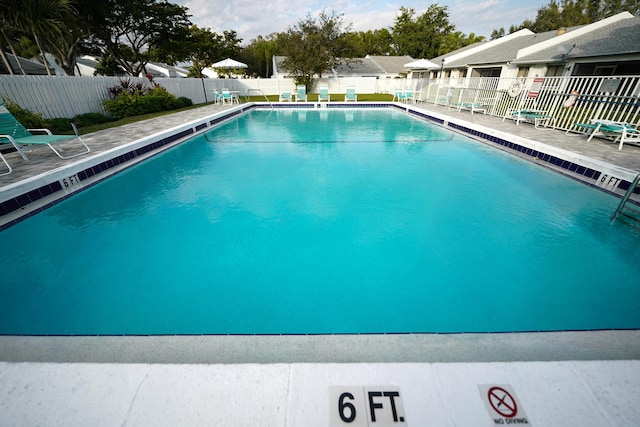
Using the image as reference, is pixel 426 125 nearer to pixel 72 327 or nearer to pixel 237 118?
pixel 237 118

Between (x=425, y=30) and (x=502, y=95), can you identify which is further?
(x=425, y=30)

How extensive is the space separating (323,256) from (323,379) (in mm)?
1507

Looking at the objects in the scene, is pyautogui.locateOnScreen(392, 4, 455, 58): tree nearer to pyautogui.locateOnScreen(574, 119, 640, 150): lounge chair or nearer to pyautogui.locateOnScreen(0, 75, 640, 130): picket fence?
pyautogui.locateOnScreen(0, 75, 640, 130): picket fence

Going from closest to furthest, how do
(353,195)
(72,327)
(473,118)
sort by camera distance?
(72,327), (353,195), (473,118)

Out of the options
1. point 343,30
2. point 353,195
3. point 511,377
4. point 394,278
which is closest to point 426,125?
point 353,195

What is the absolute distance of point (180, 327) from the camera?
203 cm

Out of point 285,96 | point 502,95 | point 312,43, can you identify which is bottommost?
point 285,96

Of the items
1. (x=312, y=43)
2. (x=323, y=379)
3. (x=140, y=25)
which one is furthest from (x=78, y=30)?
(x=323, y=379)

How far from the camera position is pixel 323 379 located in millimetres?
1421

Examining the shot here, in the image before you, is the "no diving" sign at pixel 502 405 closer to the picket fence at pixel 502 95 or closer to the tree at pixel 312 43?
the picket fence at pixel 502 95

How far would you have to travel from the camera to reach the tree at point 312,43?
19031mm

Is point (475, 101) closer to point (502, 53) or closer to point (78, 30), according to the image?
point (502, 53)

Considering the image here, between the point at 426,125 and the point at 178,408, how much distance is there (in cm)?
1057

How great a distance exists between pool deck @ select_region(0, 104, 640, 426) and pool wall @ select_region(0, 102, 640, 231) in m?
2.91
